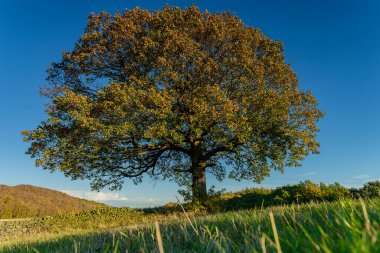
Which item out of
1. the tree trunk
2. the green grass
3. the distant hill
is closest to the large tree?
the tree trunk

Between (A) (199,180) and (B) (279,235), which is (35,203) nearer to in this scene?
(A) (199,180)

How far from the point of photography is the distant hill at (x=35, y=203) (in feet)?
75.3

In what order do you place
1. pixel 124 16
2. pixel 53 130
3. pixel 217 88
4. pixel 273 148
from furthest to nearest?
pixel 124 16 < pixel 273 148 < pixel 53 130 < pixel 217 88

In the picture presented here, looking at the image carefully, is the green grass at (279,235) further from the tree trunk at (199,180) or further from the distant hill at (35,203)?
the distant hill at (35,203)

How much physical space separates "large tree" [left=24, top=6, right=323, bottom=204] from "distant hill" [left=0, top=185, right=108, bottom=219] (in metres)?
6.36

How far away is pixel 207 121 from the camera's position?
1736cm

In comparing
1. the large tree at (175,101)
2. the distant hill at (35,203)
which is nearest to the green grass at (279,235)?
the large tree at (175,101)

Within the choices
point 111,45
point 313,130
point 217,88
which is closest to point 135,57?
point 111,45

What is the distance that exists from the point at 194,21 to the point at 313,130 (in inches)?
370

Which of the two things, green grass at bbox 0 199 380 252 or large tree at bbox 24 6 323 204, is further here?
large tree at bbox 24 6 323 204

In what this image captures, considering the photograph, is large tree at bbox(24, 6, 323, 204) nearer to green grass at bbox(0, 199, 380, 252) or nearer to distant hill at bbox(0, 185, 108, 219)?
distant hill at bbox(0, 185, 108, 219)

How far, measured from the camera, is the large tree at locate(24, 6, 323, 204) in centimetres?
1658

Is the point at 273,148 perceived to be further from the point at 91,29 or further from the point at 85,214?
the point at 91,29

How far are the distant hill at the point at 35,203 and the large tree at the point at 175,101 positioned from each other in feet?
20.9
